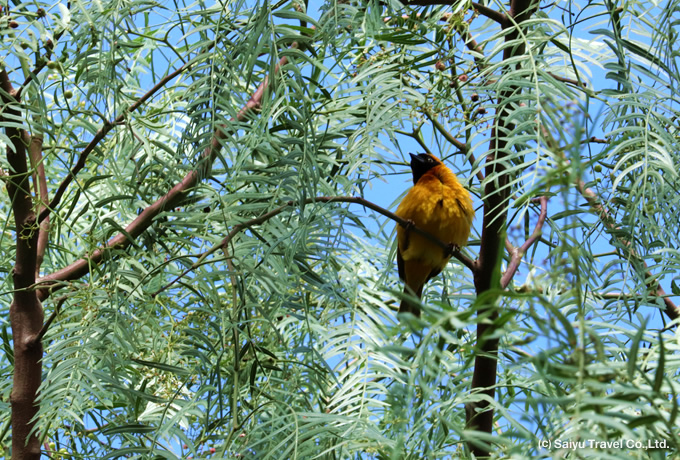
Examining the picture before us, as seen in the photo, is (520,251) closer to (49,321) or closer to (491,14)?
(491,14)

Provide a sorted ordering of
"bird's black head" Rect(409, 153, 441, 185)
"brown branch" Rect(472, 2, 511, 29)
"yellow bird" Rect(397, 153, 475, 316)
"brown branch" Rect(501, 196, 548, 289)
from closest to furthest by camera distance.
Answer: "brown branch" Rect(472, 2, 511, 29) < "brown branch" Rect(501, 196, 548, 289) < "yellow bird" Rect(397, 153, 475, 316) < "bird's black head" Rect(409, 153, 441, 185)

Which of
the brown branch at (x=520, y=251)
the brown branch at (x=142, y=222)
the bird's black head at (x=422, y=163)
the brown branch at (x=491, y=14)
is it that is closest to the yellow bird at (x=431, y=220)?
the bird's black head at (x=422, y=163)

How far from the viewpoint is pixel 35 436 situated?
194 centimetres

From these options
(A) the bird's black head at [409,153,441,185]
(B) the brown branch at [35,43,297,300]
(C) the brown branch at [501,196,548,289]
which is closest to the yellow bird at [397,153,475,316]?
(A) the bird's black head at [409,153,441,185]

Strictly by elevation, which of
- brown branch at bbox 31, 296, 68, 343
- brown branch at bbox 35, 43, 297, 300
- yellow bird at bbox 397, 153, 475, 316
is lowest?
brown branch at bbox 31, 296, 68, 343

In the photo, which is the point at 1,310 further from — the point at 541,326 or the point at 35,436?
the point at 541,326

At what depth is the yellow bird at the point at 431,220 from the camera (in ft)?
9.04

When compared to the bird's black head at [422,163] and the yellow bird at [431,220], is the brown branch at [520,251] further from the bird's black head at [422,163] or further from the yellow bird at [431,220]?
the bird's black head at [422,163]

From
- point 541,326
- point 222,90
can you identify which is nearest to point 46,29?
point 222,90

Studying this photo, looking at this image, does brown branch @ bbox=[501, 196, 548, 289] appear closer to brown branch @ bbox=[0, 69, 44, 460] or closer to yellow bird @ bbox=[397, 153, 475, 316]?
yellow bird @ bbox=[397, 153, 475, 316]

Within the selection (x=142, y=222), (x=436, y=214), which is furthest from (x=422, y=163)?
(x=142, y=222)

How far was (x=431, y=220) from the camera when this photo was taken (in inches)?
109

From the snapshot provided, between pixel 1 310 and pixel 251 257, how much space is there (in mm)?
1175

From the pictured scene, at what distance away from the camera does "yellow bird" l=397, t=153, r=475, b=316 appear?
9.04 feet
